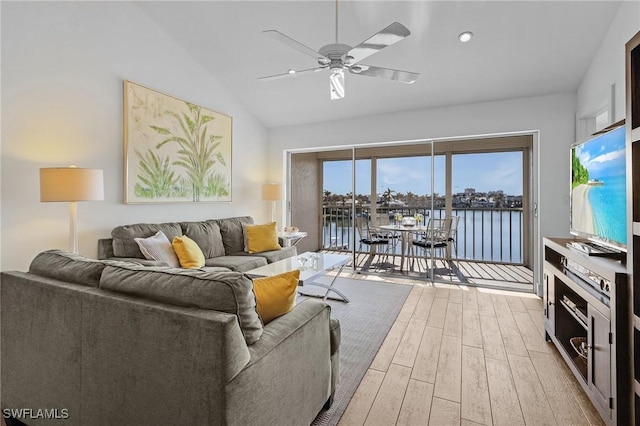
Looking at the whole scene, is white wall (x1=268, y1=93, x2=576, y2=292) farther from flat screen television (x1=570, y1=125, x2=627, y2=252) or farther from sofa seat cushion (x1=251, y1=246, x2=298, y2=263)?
sofa seat cushion (x1=251, y1=246, x2=298, y2=263)

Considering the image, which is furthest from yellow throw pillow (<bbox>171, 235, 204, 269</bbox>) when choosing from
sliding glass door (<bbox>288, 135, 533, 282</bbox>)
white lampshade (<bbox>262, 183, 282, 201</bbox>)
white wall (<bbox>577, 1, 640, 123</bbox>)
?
white wall (<bbox>577, 1, 640, 123</bbox>)

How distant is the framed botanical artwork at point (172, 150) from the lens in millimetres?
3549

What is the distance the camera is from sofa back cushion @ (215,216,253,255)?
4.39 m

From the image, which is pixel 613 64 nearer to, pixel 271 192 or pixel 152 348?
pixel 152 348

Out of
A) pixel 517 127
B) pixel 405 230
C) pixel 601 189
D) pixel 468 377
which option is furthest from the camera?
pixel 405 230

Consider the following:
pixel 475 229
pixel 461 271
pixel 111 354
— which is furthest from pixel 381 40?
pixel 475 229

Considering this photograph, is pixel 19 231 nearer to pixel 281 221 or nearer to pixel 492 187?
pixel 281 221

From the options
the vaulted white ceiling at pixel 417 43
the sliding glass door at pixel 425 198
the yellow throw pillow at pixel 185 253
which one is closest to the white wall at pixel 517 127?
the vaulted white ceiling at pixel 417 43

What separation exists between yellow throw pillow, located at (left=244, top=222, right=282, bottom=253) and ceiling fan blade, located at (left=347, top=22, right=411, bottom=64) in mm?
2606

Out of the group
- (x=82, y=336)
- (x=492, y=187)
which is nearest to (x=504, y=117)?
(x=492, y=187)

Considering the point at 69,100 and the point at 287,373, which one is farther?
the point at 69,100

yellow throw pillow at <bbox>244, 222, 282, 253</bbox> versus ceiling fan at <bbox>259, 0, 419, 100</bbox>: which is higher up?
ceiling fan at <bbox>259, 0, 419, 100</bbox>

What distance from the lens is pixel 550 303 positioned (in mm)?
2607

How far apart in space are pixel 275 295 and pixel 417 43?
317 cm
